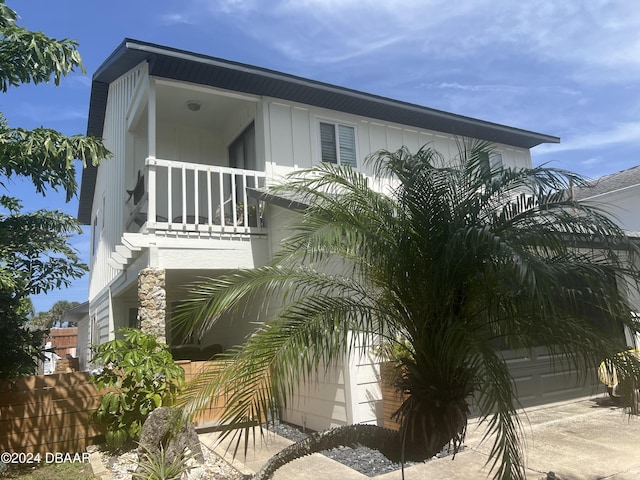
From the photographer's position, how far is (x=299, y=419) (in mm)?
8680

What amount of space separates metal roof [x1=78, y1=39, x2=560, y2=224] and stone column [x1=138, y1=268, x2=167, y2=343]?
4255 millimetres

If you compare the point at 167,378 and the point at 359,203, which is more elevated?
the point at 359,203

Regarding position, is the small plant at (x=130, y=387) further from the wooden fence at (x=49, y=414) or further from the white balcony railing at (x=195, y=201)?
the white balcony railing at (x=195, y=201)

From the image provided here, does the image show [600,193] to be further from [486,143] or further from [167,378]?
[167,378]

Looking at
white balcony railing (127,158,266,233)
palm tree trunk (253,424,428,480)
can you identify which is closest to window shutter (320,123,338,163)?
white balcony railing (127,158,266,233)

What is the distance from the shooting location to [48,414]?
7031mm

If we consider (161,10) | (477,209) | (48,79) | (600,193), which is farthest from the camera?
(600,193)

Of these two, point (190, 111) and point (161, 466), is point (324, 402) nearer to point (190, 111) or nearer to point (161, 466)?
point (161, 466)

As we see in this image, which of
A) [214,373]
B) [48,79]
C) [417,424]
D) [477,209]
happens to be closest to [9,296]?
[48,79]

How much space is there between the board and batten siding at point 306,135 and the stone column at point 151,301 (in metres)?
3.08

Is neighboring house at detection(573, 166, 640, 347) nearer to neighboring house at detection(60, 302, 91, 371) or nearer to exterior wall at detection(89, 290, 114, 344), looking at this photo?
exterior wall at detection(89, 290, 114, 344)

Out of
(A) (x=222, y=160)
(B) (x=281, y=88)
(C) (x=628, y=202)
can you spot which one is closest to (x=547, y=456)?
(B) (x=281, y=88)

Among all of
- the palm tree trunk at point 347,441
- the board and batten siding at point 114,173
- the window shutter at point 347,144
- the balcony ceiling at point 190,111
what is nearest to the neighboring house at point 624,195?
the window shutter at point 347,144

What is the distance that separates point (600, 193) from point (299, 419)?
1295cm
